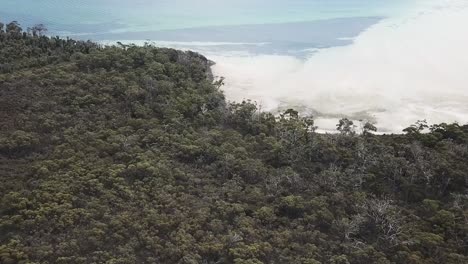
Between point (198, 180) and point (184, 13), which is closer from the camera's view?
point (198, 180)

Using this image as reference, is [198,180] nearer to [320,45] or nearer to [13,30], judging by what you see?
[13,30]

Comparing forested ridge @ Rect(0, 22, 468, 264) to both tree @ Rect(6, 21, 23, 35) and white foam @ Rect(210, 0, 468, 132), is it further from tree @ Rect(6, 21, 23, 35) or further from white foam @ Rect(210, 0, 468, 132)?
tree @ Rect(6, 21, 23, 35)

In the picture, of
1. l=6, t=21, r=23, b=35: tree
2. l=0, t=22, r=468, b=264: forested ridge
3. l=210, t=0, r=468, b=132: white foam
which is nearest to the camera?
l=0, t=22, r=468, b=264: forested ridge

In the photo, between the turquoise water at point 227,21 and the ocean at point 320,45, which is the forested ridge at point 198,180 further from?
the turquoise water at point 227,21

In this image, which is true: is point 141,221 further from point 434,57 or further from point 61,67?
point 434,57

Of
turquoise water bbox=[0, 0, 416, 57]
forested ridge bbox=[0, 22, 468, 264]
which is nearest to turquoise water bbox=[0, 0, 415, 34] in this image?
turquoise water bbox=[0, 0, 416, 57]

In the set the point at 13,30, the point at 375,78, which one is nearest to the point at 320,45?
the point at 375,78

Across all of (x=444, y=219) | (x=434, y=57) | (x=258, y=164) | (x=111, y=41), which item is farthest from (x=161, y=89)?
(x=434, y=57)
